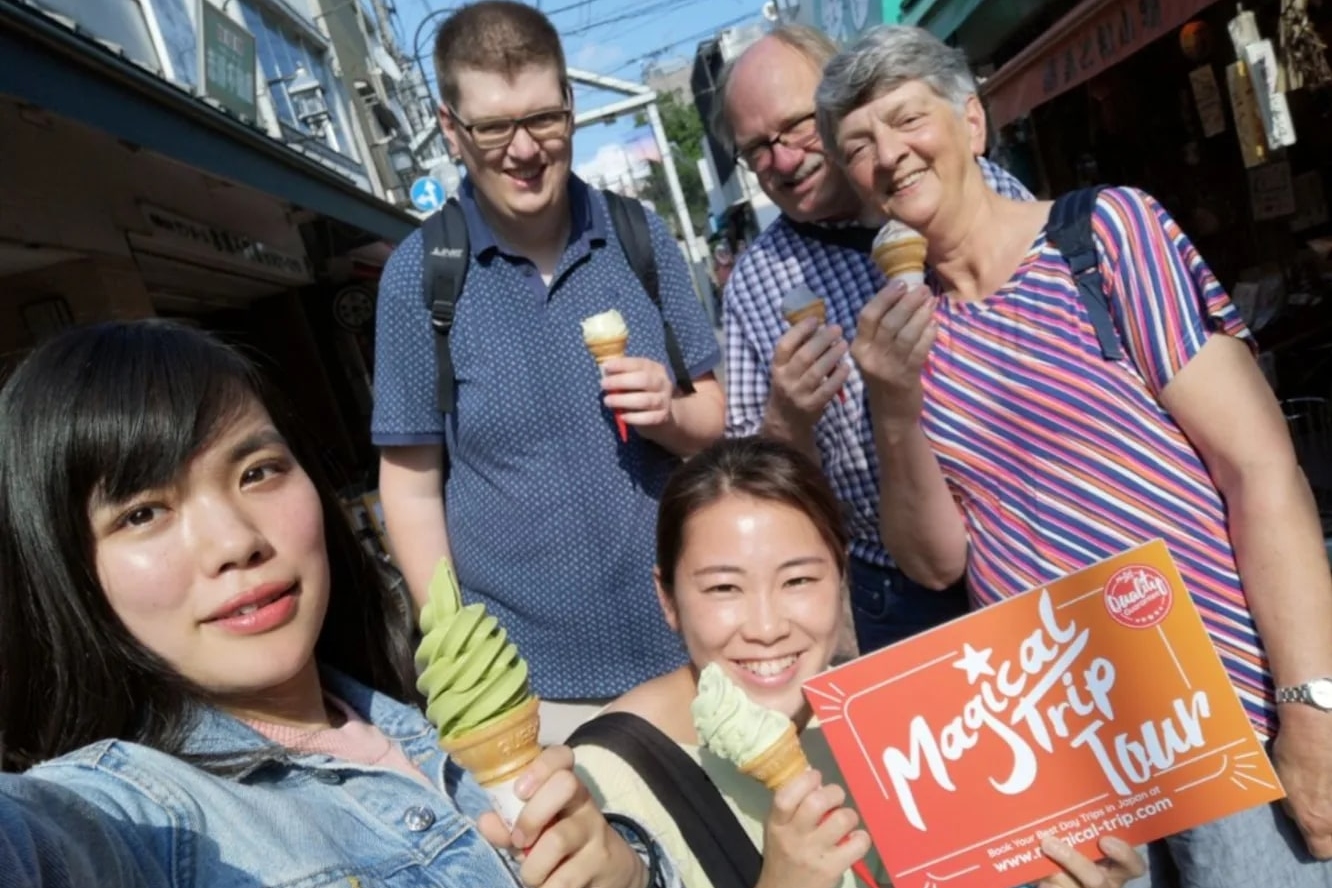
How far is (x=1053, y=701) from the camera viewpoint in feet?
5.50

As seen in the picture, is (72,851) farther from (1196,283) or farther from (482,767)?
(1196,283)

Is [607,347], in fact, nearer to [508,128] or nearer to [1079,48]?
[508,128]

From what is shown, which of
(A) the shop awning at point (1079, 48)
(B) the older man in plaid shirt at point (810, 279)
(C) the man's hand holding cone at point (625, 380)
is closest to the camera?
(C) the man's hand holding cone at point (625, 380)

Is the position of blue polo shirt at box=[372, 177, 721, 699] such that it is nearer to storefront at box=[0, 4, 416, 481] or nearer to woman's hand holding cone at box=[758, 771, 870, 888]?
storefront at box=[0, 4, 416, 481]

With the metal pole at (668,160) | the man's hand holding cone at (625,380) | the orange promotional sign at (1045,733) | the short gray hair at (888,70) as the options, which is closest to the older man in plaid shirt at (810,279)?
the man's hand holding cone at (625,380)

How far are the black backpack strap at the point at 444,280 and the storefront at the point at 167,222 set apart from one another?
68cm

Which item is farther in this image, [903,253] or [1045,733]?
[903,253]

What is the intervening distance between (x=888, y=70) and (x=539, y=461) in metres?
1.41

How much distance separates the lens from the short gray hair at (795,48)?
2895 millimetres

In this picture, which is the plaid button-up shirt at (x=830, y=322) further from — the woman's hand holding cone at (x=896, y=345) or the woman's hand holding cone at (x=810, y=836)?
the woman's hand holding cone at (x=810, y=836)

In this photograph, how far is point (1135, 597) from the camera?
166 cm

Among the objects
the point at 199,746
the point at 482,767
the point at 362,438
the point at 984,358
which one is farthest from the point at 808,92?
the point at 362,438

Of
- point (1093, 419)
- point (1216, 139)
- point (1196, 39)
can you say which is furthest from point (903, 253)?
point (1216, 139)

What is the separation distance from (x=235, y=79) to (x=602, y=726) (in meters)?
11.0
